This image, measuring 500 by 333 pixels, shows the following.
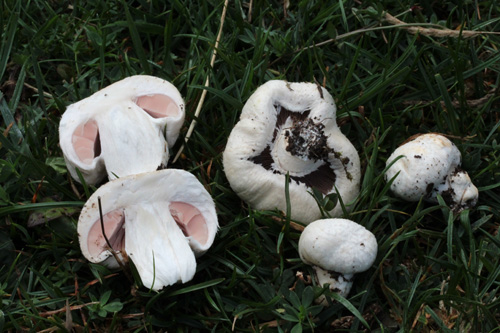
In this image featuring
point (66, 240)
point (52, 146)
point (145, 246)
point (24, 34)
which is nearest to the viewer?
point (145, 246)

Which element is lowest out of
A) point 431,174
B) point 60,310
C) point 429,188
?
point 60,310

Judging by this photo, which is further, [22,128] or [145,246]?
[22,128]

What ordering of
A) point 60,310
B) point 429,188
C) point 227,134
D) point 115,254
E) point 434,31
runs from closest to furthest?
point 115,254 → point 60,310 → point 429,188 → point 227,134 → point 434,31

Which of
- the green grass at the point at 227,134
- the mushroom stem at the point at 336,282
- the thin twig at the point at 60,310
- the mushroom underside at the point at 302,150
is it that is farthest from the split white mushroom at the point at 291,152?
the thin twig at the point at 60,310

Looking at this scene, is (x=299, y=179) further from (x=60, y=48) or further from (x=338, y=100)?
(x=60, y=48)

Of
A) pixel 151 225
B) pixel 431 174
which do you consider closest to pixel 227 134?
pixel 151 225

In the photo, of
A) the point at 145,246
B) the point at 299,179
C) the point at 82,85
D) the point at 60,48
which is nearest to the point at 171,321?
the point at 145,246

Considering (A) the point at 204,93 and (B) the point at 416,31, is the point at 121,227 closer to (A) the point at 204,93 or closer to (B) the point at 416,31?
(A) the point at 204,93
